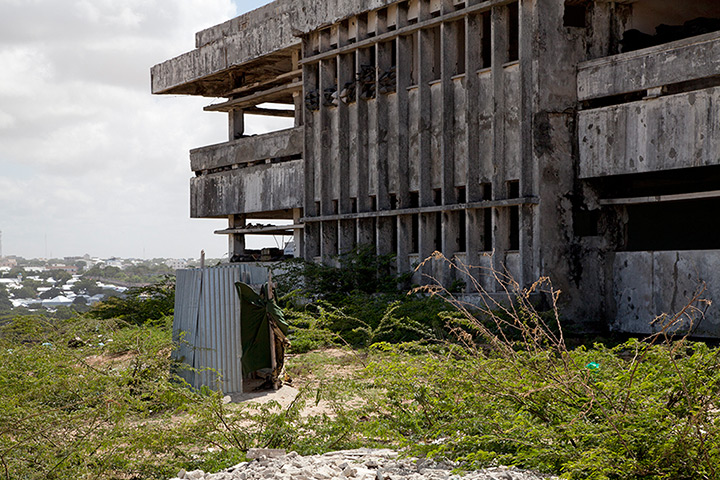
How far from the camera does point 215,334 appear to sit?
9438mm

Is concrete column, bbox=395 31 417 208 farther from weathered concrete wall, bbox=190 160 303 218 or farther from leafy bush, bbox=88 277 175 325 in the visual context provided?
leafy bush, bbox=88 277 175 325

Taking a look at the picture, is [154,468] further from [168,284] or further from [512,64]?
[168,284]

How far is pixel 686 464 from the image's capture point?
4691 mm

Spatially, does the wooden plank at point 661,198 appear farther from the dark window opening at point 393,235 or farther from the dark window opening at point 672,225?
the dark window opening at point 393,235

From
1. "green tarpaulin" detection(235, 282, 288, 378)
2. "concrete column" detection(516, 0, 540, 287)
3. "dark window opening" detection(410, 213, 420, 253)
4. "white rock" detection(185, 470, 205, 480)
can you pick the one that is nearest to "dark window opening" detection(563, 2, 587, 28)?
"concrete column" detection(516, 0, 540, 287)

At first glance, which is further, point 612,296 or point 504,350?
point 612,296

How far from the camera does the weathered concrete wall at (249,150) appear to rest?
60.2 feet

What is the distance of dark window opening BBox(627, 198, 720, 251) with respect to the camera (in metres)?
14.6

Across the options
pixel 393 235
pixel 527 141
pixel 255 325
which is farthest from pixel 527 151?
pixel 255 325

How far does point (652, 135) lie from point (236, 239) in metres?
11.9

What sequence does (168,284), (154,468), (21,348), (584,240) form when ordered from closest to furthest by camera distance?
(154,468) → (21,348) → (584,240) → (168,284)

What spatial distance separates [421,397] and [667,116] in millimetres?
7126

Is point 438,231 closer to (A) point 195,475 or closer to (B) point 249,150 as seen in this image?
(B) point 249,150

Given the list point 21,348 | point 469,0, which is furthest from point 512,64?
point 21,348
